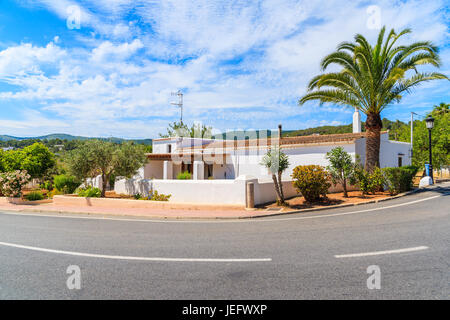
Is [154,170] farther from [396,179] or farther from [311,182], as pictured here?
[396,179]

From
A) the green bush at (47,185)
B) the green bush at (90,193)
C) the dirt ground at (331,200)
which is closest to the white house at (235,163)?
the dirt ground at (331,200)

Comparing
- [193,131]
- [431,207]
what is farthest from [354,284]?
[193,131]

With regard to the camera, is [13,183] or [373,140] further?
[13,183]

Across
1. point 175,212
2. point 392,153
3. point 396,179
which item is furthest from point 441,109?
point 175,212

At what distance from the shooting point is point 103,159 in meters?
15.7

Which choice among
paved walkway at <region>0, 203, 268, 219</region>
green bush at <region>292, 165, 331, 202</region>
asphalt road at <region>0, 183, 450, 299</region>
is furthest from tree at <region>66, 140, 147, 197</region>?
green bush at <region>292, 165, 331, 202</region>

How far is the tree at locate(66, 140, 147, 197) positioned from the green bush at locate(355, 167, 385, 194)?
12439 millimetres

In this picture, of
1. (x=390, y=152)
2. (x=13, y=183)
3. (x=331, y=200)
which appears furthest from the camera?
(x=390, y=152)

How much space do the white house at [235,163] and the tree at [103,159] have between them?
135 centimetres

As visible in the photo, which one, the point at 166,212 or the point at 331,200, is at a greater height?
the point at 331,200

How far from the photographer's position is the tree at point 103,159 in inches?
604

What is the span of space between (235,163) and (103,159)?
1141 cm

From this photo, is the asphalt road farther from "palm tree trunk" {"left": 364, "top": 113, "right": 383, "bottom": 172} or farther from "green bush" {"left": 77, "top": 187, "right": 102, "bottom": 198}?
"green bush" {"left": 77, "top": 187, "right": 102, "bottom": 198}

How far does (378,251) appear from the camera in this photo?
5172mm
